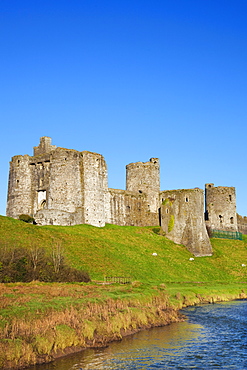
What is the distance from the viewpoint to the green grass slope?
48219mm

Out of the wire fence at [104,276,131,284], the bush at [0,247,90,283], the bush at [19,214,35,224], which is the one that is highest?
the bush at [19,214,35,224]

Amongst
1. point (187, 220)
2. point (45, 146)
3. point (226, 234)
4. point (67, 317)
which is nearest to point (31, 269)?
point (67, 317)

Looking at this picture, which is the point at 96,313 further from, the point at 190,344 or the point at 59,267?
the point at 59,267

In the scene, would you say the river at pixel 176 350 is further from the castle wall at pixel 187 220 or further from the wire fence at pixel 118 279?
the castle wall at pixel 187 220

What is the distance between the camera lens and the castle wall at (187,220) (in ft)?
221

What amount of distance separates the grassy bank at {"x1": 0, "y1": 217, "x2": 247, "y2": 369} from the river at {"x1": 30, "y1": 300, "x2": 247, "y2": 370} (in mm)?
→ 805

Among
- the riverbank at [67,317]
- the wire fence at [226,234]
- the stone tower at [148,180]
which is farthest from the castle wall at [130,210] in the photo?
the riverbank at [67,317]

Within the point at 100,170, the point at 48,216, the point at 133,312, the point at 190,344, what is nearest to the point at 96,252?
the point at 48,216

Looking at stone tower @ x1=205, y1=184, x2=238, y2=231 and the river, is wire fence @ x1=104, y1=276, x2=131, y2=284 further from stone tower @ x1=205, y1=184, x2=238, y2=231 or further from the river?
stone tower @ x1=205, y1=184, x2=238, y2=231

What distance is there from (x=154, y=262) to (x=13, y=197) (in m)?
23.9

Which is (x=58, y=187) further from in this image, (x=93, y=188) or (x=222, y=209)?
(x=222, y=209)

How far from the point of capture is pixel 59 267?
129 feet

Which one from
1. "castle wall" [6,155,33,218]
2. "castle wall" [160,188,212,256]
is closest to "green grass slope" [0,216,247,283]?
"castle wall" [160,188,212,256]

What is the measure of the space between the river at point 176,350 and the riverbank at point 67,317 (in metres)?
0.58
